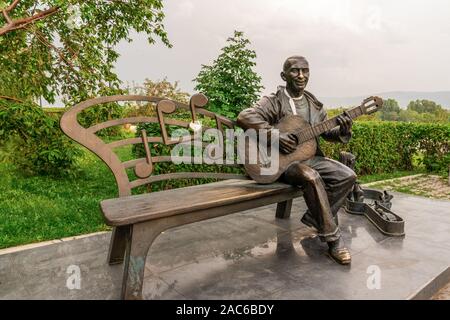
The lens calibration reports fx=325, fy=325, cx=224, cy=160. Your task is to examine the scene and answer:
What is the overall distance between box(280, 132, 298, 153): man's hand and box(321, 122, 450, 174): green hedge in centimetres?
466

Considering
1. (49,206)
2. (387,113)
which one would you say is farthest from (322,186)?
(387,113)

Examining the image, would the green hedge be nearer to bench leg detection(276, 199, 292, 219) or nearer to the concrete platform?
bench leg detection(276, 199, 292, 219)

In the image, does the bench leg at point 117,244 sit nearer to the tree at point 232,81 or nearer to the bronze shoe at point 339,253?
the bronze shoe at point 339,253

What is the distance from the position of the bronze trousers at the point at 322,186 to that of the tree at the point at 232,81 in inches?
153

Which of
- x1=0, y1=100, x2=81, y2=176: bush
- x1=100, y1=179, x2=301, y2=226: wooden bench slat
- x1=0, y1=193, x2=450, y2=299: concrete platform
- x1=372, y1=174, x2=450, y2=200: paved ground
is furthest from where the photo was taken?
x1=372, y1=174, x2=450, y2=200: paved ground

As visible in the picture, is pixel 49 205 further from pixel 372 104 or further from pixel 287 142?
pixel 372 104

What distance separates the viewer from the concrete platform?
229cm

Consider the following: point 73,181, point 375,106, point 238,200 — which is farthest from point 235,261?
point 73,181

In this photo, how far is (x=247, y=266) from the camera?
8.75 ft

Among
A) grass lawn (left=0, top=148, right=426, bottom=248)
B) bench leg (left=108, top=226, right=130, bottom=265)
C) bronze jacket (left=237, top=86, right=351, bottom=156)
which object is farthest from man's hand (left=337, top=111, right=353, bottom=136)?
grass lawn (left=0, top=148, right=426, bottom=248)

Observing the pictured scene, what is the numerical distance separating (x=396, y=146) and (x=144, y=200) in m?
8.01
